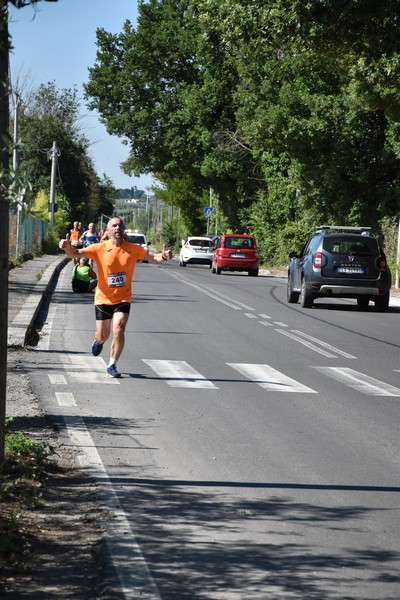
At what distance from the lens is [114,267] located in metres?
13.2

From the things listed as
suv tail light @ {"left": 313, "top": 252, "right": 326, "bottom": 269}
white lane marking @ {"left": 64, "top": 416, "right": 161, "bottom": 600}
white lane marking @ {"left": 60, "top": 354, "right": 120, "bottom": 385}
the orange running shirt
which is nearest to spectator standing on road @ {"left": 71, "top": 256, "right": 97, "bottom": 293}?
white lane marking @ {"left": 60, "top": 354, "right": 120, "bottom": 385}

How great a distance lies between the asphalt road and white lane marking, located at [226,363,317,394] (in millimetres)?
22

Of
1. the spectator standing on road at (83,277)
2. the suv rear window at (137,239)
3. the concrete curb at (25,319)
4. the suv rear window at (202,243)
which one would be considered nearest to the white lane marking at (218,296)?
the concrete curb at (25,319)

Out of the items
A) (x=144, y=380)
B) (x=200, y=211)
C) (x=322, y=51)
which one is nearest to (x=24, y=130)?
(x=200, y=211)

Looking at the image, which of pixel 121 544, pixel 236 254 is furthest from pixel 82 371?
pixel 236 254

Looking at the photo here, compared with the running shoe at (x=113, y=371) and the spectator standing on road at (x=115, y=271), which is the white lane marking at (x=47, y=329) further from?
the running shoe at (x=113, y=371)

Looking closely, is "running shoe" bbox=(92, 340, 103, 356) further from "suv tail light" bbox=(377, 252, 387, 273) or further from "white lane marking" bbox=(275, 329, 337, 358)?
"suv tail light" bbox=(377, 252, 387, 273)

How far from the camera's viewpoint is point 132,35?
65.4 metres

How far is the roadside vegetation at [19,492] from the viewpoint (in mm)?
5672

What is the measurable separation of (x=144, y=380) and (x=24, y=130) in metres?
74.3

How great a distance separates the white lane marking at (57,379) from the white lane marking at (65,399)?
750 mm

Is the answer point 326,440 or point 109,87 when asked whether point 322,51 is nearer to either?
point 326,440

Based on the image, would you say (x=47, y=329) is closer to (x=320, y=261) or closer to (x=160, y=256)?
(x=160, y=256)

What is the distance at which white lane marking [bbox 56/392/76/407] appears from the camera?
10.8m
